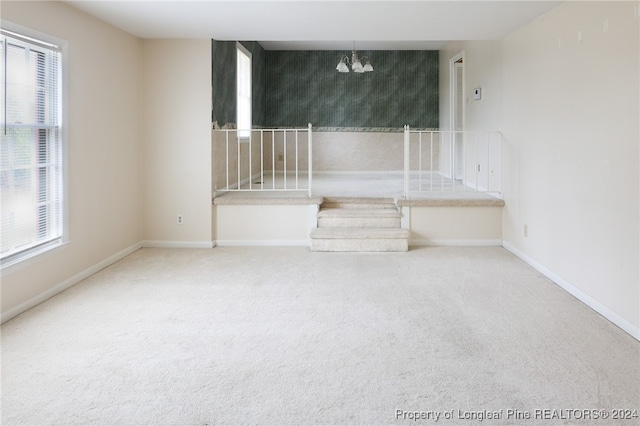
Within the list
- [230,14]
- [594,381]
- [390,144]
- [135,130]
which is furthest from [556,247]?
[390,144]

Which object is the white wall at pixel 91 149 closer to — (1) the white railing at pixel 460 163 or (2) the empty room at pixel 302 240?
(2) the empty room at pixel 302 240

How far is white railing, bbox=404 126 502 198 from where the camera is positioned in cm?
570

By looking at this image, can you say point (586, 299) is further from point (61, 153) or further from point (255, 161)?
point (255, 161)

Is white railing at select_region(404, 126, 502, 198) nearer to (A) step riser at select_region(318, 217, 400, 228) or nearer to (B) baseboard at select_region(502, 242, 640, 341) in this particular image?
(A) step riser at select_region(318, 217, 400, 228)

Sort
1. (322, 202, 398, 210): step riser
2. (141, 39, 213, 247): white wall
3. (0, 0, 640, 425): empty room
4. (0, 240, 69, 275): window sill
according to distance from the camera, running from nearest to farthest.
Answer: (0, 0, 640, 425): empty room → (0, 240, 69, 275): window sill → (141, 39, 213, 247): white wall → (322, 202, 398, 210): step riser

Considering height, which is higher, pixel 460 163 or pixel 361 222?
pixel 460 163

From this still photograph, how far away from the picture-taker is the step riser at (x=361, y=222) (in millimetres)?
5594

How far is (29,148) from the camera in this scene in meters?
3.56

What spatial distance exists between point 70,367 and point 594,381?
2453mm

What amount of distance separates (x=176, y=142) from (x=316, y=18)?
198 cm

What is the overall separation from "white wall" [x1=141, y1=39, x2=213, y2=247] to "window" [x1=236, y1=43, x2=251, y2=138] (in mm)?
1720

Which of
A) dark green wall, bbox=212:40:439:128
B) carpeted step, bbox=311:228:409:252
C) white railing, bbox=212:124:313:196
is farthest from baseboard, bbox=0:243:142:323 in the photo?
dark green wall, bbox=212:40:439:128

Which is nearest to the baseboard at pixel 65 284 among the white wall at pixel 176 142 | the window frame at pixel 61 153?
the window frame at pixel 61 153

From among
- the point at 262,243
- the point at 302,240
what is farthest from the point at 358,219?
the point at 262,243
